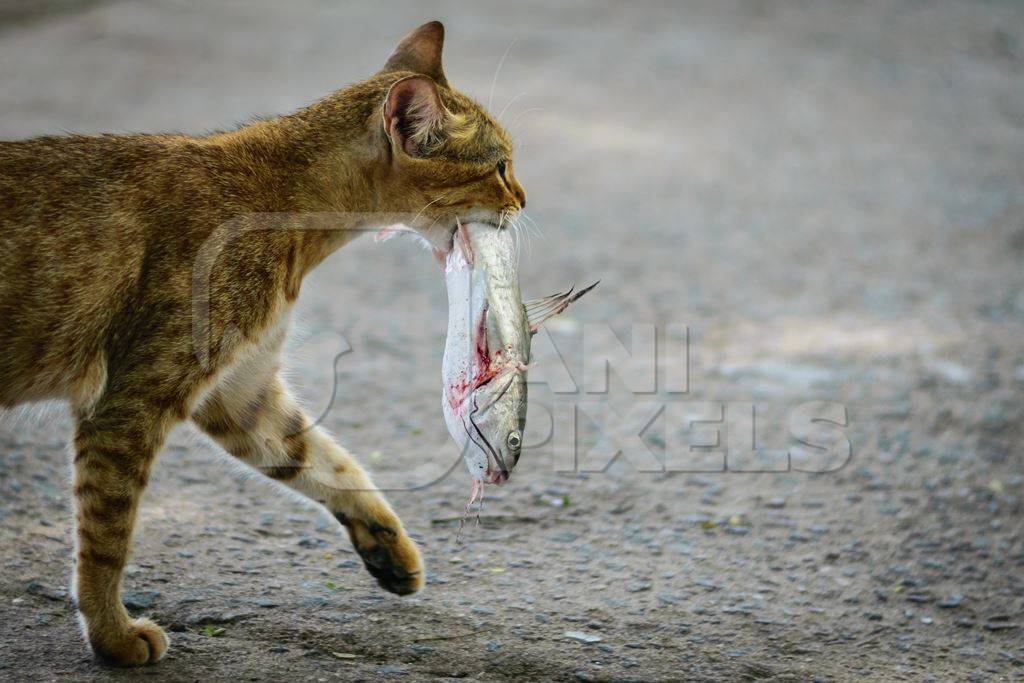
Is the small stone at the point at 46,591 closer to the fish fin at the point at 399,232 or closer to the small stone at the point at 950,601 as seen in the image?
the fish fin at the point at 399,232

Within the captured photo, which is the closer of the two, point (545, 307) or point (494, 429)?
point (494, 429)

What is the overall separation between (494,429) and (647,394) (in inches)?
91.3

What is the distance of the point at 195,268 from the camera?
122 inches

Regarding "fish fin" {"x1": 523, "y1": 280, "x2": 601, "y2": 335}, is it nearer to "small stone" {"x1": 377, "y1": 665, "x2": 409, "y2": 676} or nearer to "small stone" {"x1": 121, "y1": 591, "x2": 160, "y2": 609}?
"small stone" {"x1": 377, "y1": 665, "x2": 409, "y2": 676}

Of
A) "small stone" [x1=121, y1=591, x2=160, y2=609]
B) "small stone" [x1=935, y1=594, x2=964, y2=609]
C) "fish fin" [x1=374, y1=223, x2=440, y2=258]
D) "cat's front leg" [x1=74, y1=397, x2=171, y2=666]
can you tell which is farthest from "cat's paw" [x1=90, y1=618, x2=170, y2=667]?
"small stone" [x1=935, y1=594, x2=964, y2=609]

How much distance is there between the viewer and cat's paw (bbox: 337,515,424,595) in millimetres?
3508

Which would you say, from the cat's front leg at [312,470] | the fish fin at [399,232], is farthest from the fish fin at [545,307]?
the cat's front leg at [312,470]

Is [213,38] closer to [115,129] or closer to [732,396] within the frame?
[115,129]

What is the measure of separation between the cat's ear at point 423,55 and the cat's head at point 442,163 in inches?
8.0

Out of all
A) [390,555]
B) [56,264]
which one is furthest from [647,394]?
[56,264]

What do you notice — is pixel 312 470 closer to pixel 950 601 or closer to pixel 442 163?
pixel 442 163

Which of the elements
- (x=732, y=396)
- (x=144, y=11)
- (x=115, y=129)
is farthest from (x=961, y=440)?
(x=144, y=11)

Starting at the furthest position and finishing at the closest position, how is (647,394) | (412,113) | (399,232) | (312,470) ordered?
(647,394) < (312,470) < (399,232) < (412,113)

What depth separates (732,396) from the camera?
5.24 metres
